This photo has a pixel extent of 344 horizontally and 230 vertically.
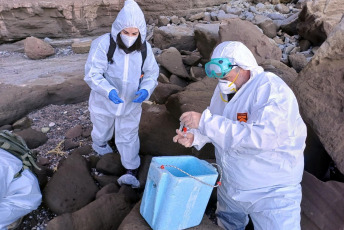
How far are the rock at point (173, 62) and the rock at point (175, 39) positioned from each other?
72cm

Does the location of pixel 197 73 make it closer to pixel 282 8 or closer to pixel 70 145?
pixel 70 145

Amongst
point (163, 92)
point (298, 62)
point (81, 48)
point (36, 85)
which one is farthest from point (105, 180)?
point (81, 48)

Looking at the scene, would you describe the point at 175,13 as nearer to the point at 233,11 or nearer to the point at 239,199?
the point at 233,11

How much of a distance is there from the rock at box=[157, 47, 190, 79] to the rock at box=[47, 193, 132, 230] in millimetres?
2549

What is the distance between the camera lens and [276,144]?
5.76 feet

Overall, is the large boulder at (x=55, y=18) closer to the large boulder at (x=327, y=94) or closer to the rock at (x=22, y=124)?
the rock at (x=22, y=124)

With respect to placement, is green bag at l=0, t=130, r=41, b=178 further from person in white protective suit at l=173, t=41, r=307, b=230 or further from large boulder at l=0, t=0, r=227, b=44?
large boulder at l=0, t=0, r=227, b=44

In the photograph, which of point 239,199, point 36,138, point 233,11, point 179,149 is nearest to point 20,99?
point 36,138

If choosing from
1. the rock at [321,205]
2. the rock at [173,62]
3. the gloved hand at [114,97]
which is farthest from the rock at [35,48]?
the rock at [321,205]

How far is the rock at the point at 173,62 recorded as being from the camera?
4.74 metres

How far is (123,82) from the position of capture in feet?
9.20

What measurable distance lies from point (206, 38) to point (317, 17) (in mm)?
1702

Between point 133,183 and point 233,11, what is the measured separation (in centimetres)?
526

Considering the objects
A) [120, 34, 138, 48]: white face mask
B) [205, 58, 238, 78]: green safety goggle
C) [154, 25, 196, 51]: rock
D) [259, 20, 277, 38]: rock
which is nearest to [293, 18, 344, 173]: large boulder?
[205, 58, 238, 78]: green safety goggle
